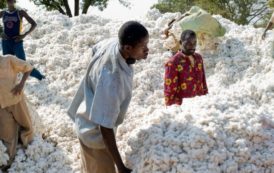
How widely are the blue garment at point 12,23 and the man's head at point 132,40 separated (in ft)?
12.1

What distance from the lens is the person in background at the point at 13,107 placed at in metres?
4.11

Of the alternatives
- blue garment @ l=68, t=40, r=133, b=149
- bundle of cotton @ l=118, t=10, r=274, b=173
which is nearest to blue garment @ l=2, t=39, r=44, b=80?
bundle of cotton @ l=118, t=10, r=274, b=173

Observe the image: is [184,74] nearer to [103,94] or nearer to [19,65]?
[19,65]

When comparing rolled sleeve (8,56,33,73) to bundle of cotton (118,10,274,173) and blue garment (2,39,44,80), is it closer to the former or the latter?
bundle of cotton (118,10,274,173)

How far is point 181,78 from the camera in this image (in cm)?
416

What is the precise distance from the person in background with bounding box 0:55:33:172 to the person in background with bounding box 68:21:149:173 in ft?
4.61

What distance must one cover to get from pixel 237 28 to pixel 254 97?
2821 millimetres

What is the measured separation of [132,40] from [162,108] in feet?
5.42

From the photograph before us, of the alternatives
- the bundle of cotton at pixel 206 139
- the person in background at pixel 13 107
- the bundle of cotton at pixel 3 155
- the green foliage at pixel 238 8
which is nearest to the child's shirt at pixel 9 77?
the person in background at pixel 13 107

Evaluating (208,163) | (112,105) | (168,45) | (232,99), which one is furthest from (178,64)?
(168,45)

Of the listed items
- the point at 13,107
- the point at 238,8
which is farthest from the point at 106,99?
the point at 238,8

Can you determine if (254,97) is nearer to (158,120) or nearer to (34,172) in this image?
(158,120)

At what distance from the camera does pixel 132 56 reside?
8.77 ft

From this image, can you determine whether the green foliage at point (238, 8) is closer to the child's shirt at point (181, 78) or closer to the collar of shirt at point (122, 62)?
the child's shirt at point (181, 78)
